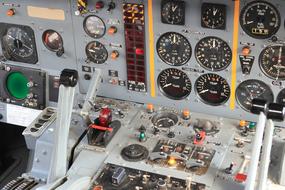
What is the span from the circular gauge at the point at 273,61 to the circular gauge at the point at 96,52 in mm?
1779

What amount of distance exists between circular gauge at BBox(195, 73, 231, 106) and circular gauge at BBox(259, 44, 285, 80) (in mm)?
471

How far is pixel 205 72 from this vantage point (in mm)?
6035

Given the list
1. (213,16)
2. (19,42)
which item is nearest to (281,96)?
(213,16)

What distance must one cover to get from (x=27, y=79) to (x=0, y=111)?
2.06 ft

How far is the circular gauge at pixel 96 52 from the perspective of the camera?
6414 millimetres

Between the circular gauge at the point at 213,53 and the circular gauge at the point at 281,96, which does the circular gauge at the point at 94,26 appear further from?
the circular gauge at the point at 281,96

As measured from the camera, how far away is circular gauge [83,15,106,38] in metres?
6.25

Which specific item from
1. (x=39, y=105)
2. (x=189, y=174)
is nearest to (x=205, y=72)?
(x=189, y=174)

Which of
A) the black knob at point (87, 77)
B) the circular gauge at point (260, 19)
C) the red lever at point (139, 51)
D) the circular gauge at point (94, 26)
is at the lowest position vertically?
the black knob at point (87, 77)

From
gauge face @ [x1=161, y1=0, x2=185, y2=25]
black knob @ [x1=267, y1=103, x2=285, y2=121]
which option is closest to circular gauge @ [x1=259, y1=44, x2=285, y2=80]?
gauge face @ [x1=161, y1=0, x2=185, y2=25]

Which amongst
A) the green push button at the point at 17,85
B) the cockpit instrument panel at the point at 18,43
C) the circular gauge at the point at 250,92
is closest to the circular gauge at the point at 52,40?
the cockpit instrument panel at the point at 18,43

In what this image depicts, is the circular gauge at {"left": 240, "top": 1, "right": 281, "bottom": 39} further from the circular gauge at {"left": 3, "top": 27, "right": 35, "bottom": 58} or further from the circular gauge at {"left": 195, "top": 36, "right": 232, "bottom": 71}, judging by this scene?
the circular gauge at {"left": 3, "top": 27, "right": 35, "bottom": 58}

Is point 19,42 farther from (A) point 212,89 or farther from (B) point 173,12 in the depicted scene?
(A) point 212,89

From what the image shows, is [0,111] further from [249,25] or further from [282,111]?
[282,111]
